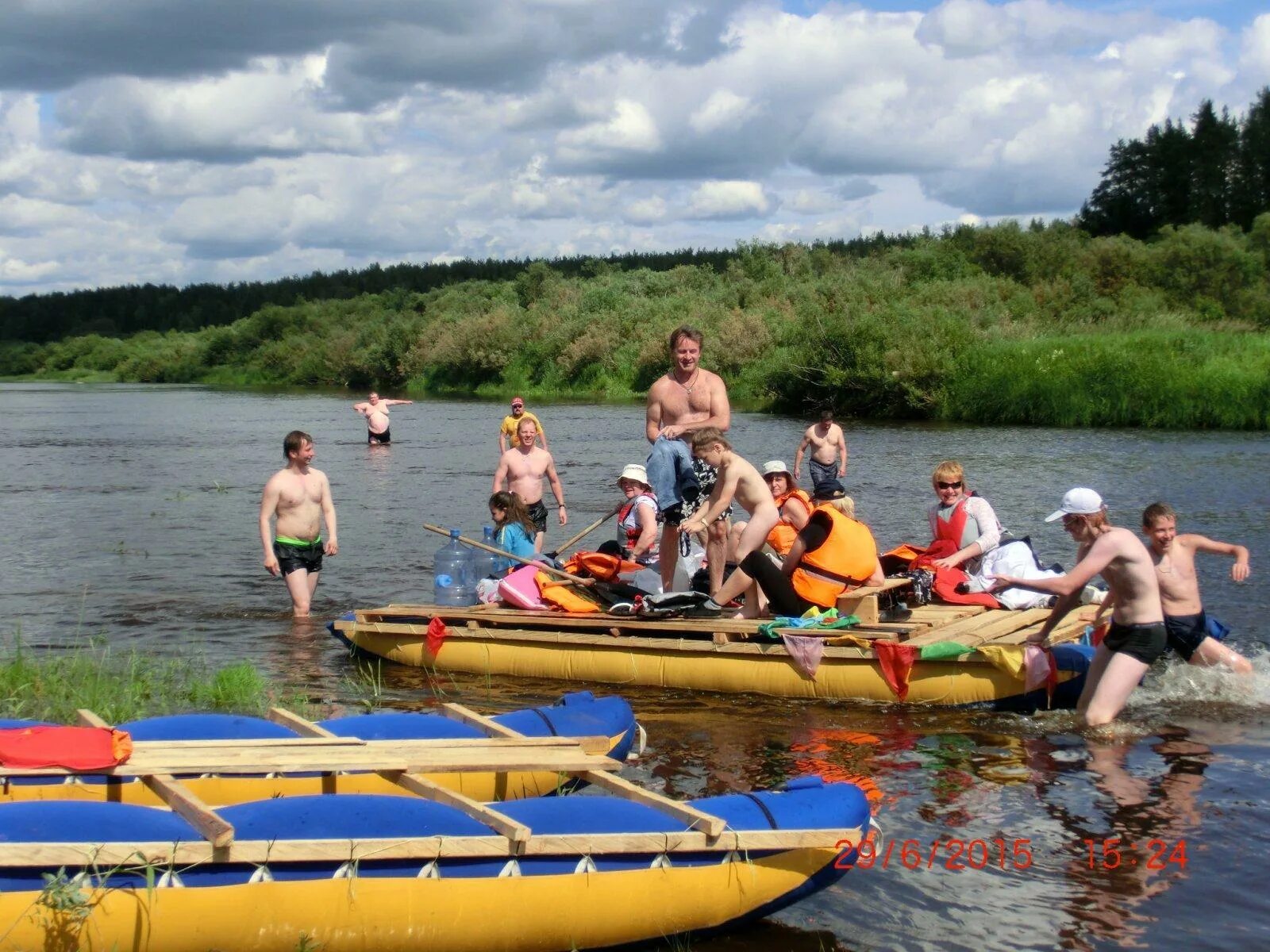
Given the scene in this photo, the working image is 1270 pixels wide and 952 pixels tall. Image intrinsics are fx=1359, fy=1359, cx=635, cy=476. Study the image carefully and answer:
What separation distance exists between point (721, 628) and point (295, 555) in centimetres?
425

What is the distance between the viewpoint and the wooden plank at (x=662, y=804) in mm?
5312

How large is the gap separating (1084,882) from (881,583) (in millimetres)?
3932

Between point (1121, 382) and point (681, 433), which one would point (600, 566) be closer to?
point (681, 433)

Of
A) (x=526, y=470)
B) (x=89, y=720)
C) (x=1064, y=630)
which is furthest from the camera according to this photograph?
(x=526, y=470)

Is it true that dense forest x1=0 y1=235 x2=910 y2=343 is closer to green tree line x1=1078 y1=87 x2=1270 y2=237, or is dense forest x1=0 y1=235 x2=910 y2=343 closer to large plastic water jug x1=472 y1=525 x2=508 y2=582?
green tree line x1=1078 y1=87 x2=1270 y2=237

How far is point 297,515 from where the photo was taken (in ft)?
38.3

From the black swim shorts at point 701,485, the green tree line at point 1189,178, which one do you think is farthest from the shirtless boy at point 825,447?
the green tree line at point 1189,178

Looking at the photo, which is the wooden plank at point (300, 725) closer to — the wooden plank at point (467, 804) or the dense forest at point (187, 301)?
the wooden plank at point (467, 804)

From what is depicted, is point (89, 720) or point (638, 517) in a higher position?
point (638, 517)

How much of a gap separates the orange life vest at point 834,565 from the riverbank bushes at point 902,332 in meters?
25.0

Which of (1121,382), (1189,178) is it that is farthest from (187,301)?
(1121,382)

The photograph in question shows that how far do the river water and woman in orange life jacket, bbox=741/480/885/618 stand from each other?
0.85 metres

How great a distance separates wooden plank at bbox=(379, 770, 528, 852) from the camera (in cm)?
509

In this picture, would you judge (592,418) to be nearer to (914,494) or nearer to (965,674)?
(914,494)
